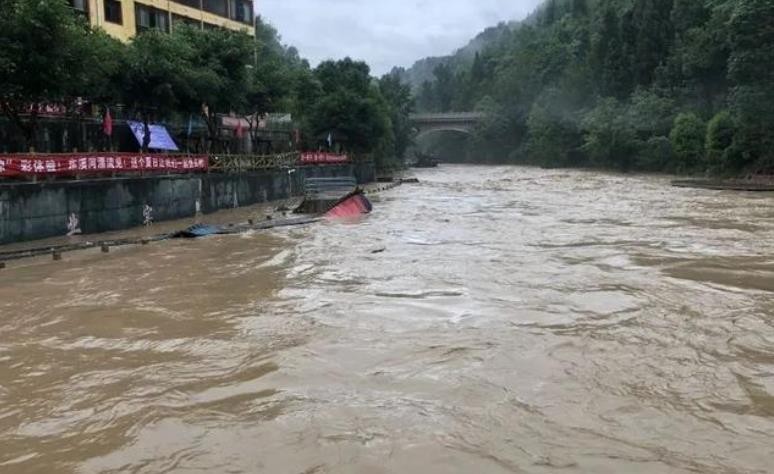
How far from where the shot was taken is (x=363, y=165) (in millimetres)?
58438

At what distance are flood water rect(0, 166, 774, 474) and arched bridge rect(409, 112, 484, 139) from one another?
88878mm

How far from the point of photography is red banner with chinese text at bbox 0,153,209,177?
739 inches

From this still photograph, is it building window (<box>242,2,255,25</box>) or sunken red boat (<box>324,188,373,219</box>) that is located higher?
building window (<box>242,2,255,25</box>)

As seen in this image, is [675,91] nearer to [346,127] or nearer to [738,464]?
[346,127]

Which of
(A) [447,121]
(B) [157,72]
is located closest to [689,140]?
(B) [157,72]

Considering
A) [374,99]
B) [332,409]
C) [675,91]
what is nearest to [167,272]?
[332,409]

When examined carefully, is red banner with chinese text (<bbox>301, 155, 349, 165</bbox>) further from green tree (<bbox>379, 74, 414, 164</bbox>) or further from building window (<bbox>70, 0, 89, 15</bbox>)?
green tree (<bbox>379, 74, 414, 164</bbox>)

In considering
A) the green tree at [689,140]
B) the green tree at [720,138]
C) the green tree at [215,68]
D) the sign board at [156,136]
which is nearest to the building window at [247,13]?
the sign board at [156,136]

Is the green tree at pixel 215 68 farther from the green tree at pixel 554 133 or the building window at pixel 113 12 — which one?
the green tree at pixel 554 133

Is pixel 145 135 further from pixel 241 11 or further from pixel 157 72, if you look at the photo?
pixel 241 11

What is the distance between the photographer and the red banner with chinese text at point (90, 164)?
61.6 ft

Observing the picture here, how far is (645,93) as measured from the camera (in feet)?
213

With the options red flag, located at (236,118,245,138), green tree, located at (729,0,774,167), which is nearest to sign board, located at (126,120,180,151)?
red flag, located at (236,118,245,138)

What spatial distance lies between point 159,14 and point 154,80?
1519 cm
